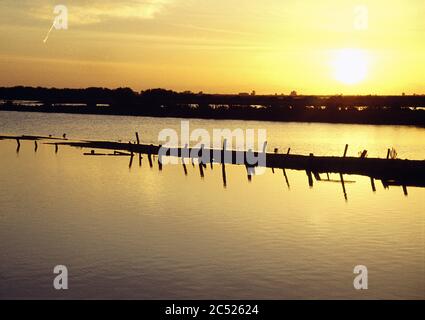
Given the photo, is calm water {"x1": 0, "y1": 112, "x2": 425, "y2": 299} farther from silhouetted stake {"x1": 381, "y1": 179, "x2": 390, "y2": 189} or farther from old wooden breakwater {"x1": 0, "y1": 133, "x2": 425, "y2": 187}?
old wooden breakwater {"x1": 0, "y1": 133, "x2": 425, "y2": 187}

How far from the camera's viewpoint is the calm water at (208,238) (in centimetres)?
2495

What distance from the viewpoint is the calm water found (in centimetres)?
2495

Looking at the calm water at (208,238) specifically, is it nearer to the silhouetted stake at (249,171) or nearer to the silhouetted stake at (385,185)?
the silhouetted stake at (385,185)

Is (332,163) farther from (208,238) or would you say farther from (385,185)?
(208,238)

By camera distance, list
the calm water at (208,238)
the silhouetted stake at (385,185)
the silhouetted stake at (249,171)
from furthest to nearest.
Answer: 1. the silhouetted stake at (249,171)
2. the silhouetted stake at (385,185)
3. the calm water at (208,238)

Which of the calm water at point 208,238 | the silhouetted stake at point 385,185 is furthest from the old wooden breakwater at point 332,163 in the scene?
the calm water at point 208,238

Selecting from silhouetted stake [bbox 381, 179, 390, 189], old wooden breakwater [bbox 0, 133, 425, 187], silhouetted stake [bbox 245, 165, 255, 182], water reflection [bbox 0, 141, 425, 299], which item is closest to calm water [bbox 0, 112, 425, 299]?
water reflection [bbox 0, 141, 425, 299]

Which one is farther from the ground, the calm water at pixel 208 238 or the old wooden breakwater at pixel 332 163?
the old wooden breakwater at pixel 332 163

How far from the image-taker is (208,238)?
110ft

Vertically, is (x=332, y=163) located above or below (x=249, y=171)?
above

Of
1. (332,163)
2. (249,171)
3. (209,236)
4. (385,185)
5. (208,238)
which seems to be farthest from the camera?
(249,171)

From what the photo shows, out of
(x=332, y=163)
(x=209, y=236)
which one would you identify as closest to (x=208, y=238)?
(x=209, y=236)
